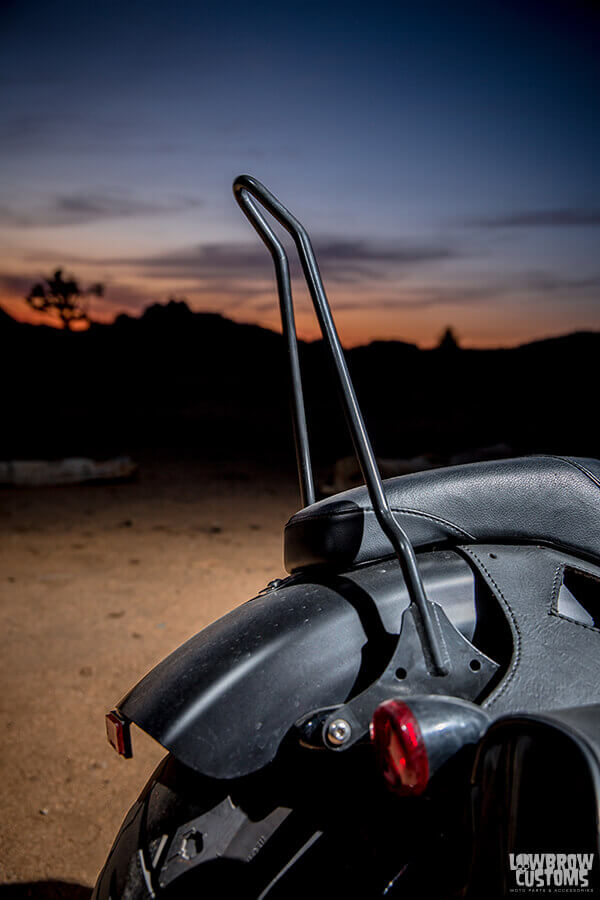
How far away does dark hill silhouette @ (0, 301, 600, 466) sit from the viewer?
12867 mm

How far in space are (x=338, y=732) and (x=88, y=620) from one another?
3.09 m

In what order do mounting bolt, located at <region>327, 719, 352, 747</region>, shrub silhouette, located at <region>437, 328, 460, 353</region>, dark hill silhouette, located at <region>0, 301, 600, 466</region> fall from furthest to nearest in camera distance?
shrub silhouette, located at <region>437, 328, 460, 353</region>, dark hill silhouette, located at <region>0, 301, 600, 466</region>, mounting bolt, located at <region>327, 719, 352, 747</region>

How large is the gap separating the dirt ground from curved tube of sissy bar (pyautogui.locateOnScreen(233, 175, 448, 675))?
1.47m

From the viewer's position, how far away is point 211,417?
18.3m

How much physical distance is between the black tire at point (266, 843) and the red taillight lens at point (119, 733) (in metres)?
0.12

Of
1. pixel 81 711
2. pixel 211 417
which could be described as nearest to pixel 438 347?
pixel 211 417

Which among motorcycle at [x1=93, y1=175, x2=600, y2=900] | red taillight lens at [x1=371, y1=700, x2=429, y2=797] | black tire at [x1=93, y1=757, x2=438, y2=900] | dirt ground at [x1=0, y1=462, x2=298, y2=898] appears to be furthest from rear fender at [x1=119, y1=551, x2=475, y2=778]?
dirt ground at [x1=0, y1=462, x2=298, y2=898]

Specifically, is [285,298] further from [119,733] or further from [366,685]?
[119,733]

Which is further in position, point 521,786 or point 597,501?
point 597,501

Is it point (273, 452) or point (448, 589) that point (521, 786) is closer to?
point (448, 589)

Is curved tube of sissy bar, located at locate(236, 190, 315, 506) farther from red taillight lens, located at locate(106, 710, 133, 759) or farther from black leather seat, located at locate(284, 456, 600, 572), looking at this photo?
red taillight lens, located at locate(106, 710, 133, 759)

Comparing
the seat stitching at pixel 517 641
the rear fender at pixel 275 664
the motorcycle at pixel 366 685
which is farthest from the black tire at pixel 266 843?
the seat stitching at pixel 517 641

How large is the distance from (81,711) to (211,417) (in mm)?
15645

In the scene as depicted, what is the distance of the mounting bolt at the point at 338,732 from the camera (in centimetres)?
108
